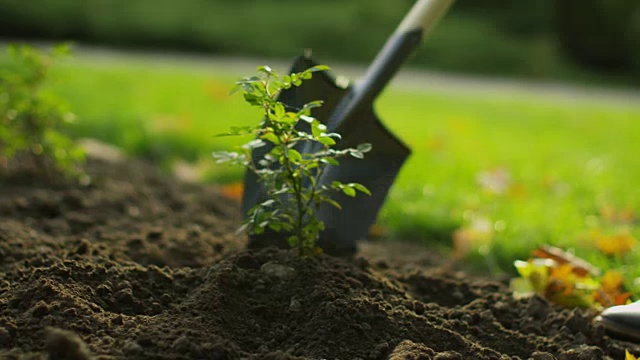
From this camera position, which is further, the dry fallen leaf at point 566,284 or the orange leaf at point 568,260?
the orange leaf at point 568,260

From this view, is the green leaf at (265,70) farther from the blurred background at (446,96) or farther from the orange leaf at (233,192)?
the orange leaf at (233,192)

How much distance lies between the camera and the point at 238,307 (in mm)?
1831

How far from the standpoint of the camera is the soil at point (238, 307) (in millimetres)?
1658

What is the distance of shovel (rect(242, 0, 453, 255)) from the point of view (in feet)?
7.56

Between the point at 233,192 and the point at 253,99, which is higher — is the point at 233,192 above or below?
below

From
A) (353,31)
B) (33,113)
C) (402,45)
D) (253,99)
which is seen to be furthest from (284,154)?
(353,31)

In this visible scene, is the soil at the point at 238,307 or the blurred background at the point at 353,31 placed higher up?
the soil at the point at 238,307

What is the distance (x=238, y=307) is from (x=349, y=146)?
68cm

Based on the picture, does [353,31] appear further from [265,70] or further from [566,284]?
[265,70]

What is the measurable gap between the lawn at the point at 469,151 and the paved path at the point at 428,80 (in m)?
0.72

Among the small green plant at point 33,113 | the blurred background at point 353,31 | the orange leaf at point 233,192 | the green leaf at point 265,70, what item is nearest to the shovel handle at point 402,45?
the green leaf at point 265,70

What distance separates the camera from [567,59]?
36.5 feet

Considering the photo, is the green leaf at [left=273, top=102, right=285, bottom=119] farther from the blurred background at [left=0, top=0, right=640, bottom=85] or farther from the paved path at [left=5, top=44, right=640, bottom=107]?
the blurred background at [left=0, top=0, right=640, bottom=85]

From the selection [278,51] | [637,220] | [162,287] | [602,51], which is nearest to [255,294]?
[162,287]
